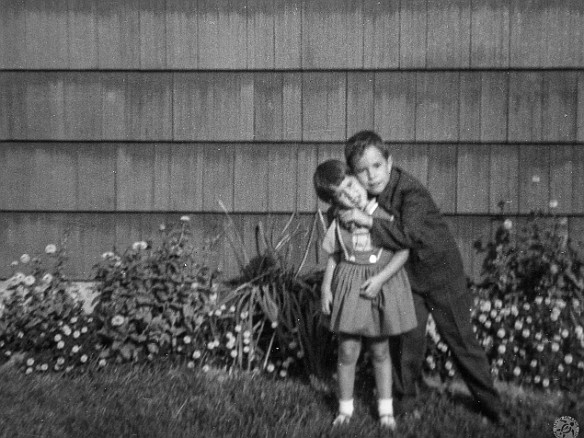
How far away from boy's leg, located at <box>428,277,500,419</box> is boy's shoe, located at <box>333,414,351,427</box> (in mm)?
519

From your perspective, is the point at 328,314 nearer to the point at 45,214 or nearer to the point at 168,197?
the point at 168,197

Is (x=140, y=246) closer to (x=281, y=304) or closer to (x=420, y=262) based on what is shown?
(x=281, y=304)

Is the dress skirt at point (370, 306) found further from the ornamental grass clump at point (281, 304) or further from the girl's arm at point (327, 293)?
the ornamental grass clump at point (281, 304)

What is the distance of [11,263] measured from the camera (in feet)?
13.9

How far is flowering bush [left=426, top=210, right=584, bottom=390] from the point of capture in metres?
3.46

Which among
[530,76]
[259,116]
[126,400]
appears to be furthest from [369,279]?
[530,76]

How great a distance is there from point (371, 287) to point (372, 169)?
0.47 metres

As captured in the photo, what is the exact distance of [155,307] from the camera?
375 centimetres

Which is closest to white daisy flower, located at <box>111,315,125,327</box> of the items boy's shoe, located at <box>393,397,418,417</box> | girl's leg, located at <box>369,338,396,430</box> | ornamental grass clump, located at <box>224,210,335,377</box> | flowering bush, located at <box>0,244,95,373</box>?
flowering bush, located at <box>0,244,95,373</box>

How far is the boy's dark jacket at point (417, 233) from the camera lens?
9.77 ft

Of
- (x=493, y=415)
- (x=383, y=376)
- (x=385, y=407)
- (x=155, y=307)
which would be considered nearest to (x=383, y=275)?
(x=383, y=376)

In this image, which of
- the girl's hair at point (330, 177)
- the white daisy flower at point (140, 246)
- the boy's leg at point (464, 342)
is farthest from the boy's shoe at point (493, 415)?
the white daisy flower at point (140, 246)

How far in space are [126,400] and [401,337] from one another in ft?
4.06

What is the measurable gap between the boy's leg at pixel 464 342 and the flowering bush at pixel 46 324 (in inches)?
69.0
